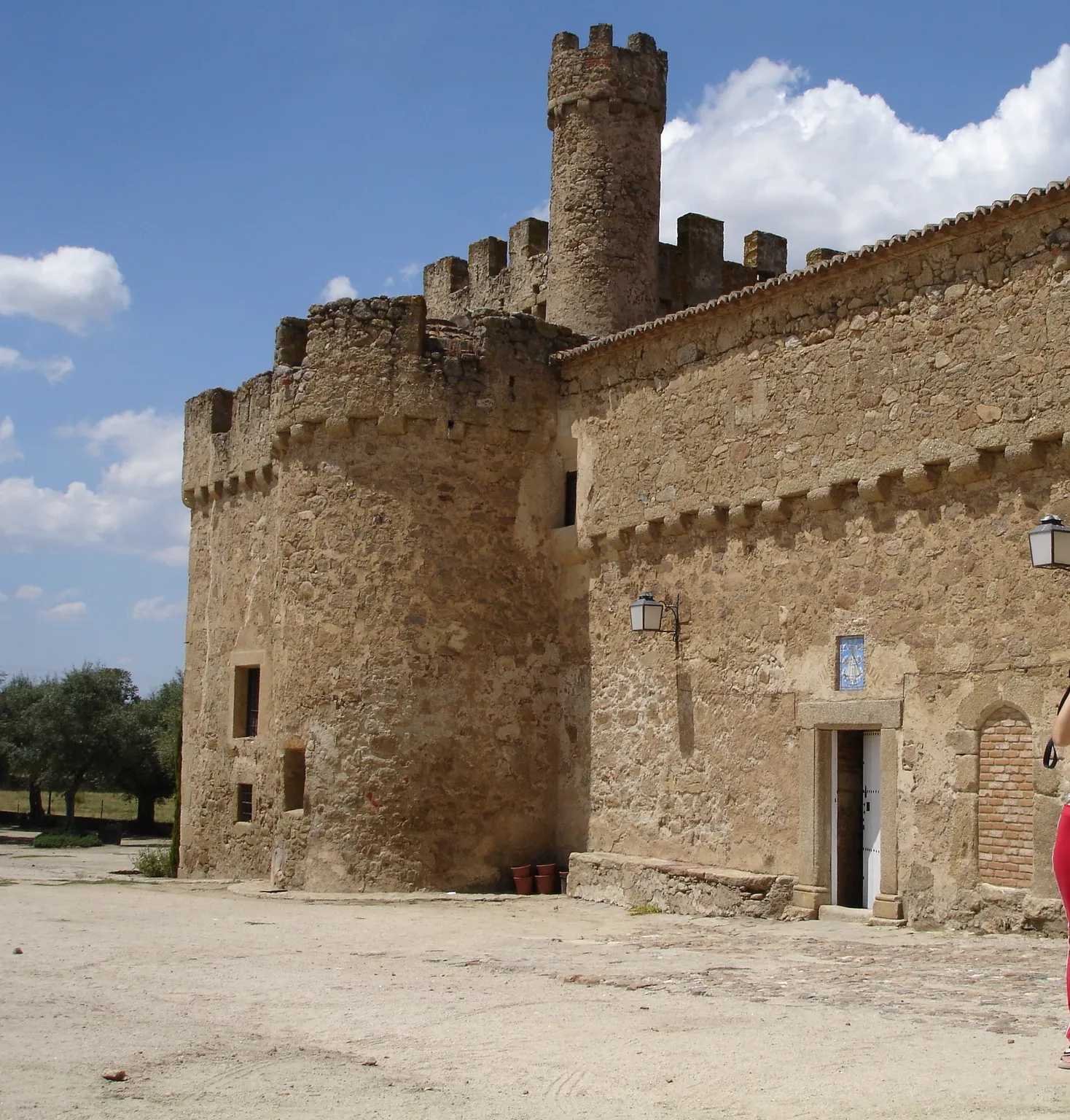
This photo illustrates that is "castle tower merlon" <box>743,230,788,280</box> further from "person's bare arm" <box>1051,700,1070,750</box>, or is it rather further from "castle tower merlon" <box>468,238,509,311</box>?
"person's bare arm" <box>1051,700,1070,750</box>

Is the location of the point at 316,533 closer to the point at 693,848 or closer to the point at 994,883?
the point at 693,848

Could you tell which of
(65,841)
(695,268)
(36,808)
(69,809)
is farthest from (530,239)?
(36,808)

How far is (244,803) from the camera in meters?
17.5

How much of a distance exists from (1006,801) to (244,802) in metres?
10.1

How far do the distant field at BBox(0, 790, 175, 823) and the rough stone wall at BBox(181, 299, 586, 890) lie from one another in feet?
117

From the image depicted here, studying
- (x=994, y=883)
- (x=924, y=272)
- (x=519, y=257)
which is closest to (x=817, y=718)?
(x=994, y=883)

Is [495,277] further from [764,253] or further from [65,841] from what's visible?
[65,841]

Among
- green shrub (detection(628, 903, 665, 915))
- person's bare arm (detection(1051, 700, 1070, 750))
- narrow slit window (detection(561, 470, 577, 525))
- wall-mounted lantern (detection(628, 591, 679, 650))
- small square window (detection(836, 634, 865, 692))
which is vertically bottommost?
green shrub (detection(628, 903, 665, 915))

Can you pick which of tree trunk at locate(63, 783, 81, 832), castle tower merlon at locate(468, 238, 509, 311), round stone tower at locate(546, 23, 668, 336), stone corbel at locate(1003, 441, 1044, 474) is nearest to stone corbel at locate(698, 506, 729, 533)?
stone corbel at locate(1003, 441, 1044, 474)

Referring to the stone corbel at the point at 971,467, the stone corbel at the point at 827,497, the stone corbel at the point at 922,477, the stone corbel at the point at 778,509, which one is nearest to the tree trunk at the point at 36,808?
the stone corbel at the point at 778,509

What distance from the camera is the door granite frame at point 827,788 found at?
11406 mm

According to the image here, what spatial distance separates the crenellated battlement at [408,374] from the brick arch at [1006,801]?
6.72m

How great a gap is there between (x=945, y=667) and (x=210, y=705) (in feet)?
35.1

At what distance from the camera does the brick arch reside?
10.4 metres
